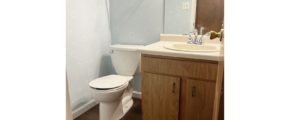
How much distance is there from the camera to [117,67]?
2.03 m

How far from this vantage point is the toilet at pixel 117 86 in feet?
5.24

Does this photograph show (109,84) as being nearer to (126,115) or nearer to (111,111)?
(111,111)

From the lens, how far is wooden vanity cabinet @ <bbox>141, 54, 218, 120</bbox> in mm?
1350

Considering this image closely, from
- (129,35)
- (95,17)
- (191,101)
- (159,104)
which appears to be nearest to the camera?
(191,101)

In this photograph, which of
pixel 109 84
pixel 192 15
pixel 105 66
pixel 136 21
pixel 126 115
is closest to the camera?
pixel 109 84

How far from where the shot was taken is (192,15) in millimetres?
1785

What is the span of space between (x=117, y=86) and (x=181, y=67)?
59 cm

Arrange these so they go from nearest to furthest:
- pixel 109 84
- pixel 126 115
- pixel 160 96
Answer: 1. pixel 160 96
2. pixel 109 84
3. pixel 126 115

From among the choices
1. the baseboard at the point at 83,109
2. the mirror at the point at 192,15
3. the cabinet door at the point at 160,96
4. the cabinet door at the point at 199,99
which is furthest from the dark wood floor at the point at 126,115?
the mirror at the point at 192,15

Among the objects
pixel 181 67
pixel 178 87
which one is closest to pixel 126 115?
pixel 178 87

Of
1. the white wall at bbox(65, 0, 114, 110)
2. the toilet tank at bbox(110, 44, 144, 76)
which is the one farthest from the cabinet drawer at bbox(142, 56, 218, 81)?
the white wall at bbox(65, 0, 114, 110)
